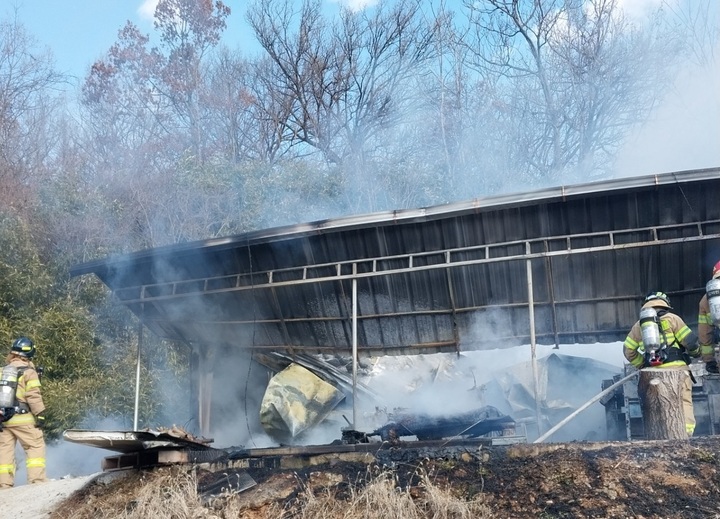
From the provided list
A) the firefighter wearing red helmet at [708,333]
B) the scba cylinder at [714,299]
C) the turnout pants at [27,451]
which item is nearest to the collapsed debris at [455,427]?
the firefighter wearing red helmet at [708,333]

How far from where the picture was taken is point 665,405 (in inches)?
274

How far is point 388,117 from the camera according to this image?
1052 inches

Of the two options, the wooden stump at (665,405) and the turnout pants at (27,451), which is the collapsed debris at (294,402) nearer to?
the turnout pants at (27,451)

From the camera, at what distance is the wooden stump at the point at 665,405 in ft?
22.6

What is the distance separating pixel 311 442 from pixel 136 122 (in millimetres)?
18775

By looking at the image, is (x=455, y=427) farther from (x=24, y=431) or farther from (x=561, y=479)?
(x=24, y=431)

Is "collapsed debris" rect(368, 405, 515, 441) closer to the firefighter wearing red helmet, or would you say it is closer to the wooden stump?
the wooden stump

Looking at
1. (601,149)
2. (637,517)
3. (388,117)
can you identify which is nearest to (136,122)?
(388,117)

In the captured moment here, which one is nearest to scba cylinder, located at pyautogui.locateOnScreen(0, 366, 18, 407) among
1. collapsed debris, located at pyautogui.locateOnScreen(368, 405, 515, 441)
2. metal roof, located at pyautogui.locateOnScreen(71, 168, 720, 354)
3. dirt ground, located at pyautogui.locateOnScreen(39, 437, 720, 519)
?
metal roof, located at pyautogui.locateOnScreen(71, 168, 720, 354)

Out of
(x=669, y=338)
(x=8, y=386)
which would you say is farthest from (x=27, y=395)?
(x=669, y=338)

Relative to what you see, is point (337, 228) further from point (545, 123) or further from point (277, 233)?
point (545, 123)

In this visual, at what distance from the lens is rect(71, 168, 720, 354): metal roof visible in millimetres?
9188

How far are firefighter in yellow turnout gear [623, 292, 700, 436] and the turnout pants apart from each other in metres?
7.76

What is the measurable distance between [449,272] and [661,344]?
3256 mm
